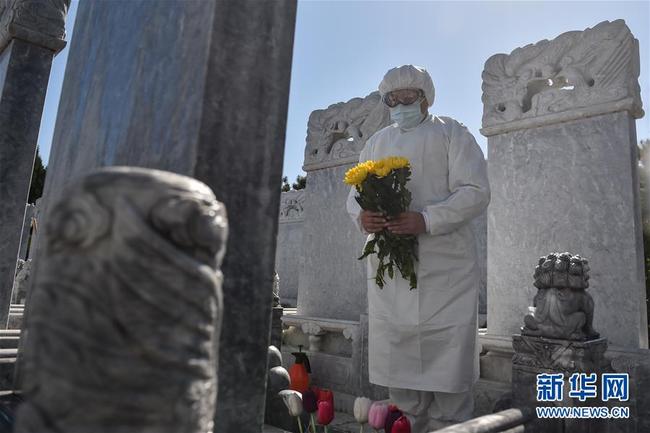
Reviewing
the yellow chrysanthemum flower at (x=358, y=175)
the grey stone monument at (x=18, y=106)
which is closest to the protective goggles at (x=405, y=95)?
the yellow chrysanthemum flower at (x=358, y=175)

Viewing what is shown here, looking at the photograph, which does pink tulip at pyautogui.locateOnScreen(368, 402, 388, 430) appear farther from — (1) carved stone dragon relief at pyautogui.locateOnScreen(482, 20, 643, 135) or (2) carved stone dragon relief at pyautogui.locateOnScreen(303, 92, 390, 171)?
(2) carved stone dragon relief at pyautogui.locateOnScreen(303, 92, 390, 171)

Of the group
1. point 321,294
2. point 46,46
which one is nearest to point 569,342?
point 321,294

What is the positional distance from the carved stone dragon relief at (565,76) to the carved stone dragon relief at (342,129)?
4.11ft

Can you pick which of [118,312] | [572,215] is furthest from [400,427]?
[572,215]

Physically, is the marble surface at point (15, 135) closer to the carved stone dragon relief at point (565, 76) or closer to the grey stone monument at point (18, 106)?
the grey stone monument at point (18, 106)

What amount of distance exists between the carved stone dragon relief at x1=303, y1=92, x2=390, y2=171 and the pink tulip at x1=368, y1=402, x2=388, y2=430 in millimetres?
3462

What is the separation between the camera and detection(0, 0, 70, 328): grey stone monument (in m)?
3.68

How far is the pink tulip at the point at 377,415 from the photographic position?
187cm

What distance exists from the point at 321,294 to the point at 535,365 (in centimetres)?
305

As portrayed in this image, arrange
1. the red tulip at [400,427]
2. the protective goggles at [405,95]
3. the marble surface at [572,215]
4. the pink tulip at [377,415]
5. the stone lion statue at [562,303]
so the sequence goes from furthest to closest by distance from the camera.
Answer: the marble surface at [572,215], the protective goggles at [405,95], the stone lion statue at [562,303], the pink tulip at [377,415], the red tulip at [400,427]

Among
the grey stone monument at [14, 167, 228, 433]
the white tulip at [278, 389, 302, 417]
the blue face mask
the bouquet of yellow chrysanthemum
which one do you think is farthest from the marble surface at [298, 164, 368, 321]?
the grey stone monument at [14, 167, 228, 433]

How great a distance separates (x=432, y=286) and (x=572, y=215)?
Result: 172 centimetres

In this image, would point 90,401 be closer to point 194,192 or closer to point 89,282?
point 89,282

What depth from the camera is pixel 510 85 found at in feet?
13.7
